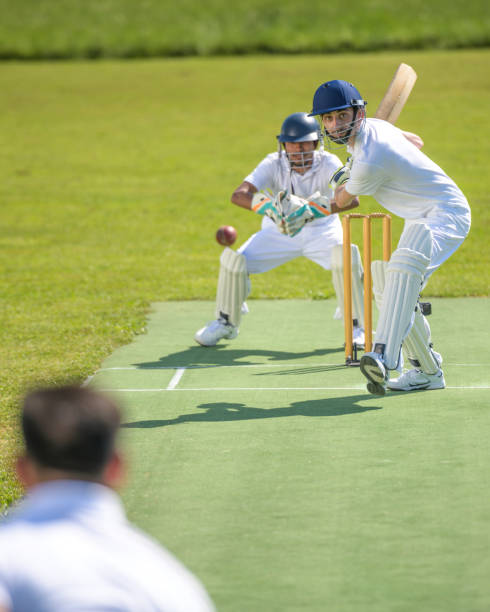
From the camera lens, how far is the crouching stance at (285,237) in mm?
6113

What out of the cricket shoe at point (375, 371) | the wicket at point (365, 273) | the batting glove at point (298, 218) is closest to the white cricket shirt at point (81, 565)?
the cricket shoe at point (375, 371)

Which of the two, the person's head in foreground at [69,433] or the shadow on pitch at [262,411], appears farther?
the shadow on pitch at [262,411]

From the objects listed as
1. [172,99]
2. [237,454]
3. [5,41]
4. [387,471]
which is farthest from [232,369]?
[5,41]

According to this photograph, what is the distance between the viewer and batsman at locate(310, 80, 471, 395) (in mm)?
4629

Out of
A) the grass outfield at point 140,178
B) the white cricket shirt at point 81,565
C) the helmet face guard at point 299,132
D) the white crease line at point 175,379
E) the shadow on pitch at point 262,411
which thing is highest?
the white cricket shirt at point 81,565

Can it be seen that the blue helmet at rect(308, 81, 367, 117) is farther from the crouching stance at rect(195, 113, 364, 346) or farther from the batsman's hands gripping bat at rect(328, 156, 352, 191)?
the crouching stance at rect(195, 113, 364, 346)

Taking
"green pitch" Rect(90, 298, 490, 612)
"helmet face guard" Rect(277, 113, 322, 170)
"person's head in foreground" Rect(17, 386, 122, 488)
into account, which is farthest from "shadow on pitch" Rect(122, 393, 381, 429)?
"person's head in foreground" Rect(17, 386, 122, 488)

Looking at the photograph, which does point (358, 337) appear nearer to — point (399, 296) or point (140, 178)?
point (399, 296)

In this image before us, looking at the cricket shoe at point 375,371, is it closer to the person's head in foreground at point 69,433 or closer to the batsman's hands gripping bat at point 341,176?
the batsman's hands gripping bat at point 341,176

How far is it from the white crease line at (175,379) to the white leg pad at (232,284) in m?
0.67

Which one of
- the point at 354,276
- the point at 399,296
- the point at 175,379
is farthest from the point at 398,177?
the point at 175,379

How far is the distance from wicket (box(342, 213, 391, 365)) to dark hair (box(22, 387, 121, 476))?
11.9 feet

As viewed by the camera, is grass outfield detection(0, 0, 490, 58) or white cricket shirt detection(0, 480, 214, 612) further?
grass outfield detection(0, 0, 490, 58)

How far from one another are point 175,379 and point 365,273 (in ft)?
3.88
